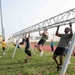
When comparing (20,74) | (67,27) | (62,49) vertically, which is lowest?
(20,74)

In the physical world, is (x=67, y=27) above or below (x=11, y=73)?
above

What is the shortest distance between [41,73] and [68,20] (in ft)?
10.6

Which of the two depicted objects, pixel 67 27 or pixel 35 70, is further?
pixel 35 70

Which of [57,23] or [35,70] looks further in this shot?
[35,70]

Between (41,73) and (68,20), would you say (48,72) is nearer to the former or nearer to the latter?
(41,73)

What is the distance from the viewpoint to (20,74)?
1138cm

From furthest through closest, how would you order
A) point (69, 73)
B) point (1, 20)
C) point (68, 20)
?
1. point (1, 20)
2. point (69, 73)
3. point (68, 20)

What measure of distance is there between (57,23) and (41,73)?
8.75 feet

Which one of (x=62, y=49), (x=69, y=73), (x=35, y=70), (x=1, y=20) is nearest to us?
(x=62, y=49)

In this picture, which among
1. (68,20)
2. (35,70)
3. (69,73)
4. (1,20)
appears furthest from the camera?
(1,20)

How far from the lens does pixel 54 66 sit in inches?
494

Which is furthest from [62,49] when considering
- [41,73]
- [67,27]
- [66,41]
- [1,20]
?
[1,20]

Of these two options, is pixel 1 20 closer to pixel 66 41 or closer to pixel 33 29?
pixel 33 29

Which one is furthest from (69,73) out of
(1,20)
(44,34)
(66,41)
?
(1,20)
